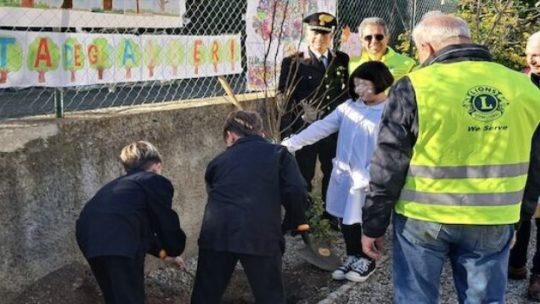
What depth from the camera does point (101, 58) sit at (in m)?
4.09

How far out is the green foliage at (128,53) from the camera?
420cm

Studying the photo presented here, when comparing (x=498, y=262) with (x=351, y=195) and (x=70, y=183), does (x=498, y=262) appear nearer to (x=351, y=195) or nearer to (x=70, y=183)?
(x=351, y=195)

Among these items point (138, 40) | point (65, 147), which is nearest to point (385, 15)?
point (138, 40)

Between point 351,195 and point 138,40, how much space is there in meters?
1.80

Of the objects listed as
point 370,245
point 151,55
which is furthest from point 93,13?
point 370,245

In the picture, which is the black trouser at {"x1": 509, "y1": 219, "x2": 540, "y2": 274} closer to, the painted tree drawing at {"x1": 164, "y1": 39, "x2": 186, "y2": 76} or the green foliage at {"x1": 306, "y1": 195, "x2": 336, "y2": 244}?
the green foliage at {"x1": 306, "y1": 195, "x2": 336, "y2": 244}

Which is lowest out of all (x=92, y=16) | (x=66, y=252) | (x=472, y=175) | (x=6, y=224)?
(x=66, y=252)

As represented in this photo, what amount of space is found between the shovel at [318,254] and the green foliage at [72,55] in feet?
6.61

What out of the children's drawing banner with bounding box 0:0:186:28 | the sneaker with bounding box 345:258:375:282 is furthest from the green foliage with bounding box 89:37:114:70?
the sneaker with bounding box 345:258:375:282

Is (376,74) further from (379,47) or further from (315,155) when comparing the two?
(315,155)

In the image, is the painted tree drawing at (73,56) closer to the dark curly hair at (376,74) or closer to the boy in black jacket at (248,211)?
the boy in black jacket at (248,211)

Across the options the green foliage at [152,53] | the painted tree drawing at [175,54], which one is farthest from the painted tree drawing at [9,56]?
the painted tree drawing at [175,54]

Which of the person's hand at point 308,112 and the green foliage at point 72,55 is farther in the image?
the person's hand at point 308,112

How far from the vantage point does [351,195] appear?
4.62 meters
